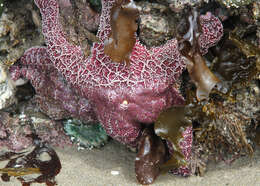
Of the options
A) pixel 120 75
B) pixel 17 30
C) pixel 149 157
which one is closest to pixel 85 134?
pixel 149 157

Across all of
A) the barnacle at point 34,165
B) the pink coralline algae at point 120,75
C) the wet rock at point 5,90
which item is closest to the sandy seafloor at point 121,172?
the barnacle at point 34,165

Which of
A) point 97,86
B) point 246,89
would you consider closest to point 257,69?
point 246,89

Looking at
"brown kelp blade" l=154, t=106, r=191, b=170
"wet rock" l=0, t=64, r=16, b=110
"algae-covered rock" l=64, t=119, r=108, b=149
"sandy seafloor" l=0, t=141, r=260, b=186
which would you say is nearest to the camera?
"brown kelp blade" l=154, t=106, r=191, b=170

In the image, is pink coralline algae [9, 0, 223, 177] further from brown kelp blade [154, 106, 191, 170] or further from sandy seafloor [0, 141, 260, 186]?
sandy seafloor [0, 141, 260, 186]

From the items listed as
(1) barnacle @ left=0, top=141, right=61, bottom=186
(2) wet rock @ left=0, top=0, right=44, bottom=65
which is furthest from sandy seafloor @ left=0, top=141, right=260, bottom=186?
(2) wet rock @ left=0, top=0, right=44, bottom=65

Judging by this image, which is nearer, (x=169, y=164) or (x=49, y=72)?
(x=169, y=164)

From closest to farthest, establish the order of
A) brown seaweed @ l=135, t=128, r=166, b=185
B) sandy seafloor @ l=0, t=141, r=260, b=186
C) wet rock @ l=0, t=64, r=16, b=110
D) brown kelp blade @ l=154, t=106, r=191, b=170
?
brown kelp blade @ l=154, t=106, r=191, b=170, sandy seafloor @ l=0, t=141, r=260, b=186, brown seaweed @ l=135, t=128, r=166, b=185, wet rock @ l=0, t=64, r=16, b=110

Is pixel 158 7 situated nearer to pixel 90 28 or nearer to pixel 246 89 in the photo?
pixel 90 28
